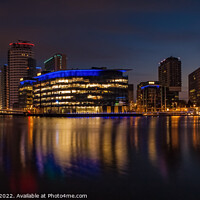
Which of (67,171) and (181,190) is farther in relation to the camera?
(67,171)

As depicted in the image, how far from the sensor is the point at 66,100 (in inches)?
6934

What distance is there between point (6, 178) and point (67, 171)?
3.11 meters

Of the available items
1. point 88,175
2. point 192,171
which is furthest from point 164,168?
point 88,175

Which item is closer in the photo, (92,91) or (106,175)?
(106,175)

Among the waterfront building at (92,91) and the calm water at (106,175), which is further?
the waterfront building at (92,91)

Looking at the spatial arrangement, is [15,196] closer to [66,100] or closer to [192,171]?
[192,171]

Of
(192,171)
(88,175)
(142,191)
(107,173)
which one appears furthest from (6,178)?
(192,171)

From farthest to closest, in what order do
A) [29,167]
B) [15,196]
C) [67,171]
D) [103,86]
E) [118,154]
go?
[103,86] → [118,154] → [29,167] → [67,171] → [15,196]

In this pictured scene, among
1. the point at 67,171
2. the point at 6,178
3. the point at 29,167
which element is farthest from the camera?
the point at 29,167

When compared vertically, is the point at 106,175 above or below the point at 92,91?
below

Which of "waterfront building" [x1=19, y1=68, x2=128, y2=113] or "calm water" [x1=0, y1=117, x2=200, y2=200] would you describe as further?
"waterfront building" [x1=19, y1=68, x2=128, y2=113]

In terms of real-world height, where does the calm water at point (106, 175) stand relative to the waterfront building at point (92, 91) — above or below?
below

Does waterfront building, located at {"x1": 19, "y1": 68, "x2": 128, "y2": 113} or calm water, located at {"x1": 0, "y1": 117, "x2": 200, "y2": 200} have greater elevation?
waterfront building, located at {"x1": 19, "y1": 68, "x2": 128, "y2": 113}

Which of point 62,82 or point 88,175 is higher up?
point 62,82
